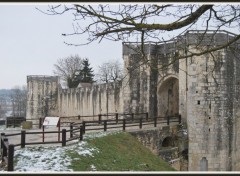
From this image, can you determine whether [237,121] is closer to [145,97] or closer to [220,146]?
[220,146]

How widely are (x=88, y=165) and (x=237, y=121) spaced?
33.7 feet

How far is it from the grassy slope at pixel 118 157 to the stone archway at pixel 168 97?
20.5ft

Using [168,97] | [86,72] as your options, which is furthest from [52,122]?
[86,72]

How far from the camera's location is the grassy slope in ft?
36.1

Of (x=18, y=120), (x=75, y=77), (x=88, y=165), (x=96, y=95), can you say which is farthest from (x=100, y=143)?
(x=75, y=77)

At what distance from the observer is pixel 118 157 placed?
12.7m

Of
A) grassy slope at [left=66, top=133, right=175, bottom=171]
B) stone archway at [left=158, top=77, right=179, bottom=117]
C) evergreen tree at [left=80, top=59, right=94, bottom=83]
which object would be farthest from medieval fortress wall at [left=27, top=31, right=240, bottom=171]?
evergreen tree at [left=80, top=59, right=94, bottom=83]

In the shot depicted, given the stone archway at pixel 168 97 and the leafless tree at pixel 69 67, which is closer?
the stone archway at pixel 168 97

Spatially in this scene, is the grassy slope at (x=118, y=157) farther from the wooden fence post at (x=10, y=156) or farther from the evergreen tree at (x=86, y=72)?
the evergreen tree at (x=86, y=72)

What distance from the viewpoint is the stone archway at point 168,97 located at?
2261 centimetres

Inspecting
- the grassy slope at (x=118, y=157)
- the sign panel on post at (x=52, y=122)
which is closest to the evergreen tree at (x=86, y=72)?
the grassy slope at (x=118, y=157)

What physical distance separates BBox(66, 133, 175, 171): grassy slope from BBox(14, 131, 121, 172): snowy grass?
0.26m

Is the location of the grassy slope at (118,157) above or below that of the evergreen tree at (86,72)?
below

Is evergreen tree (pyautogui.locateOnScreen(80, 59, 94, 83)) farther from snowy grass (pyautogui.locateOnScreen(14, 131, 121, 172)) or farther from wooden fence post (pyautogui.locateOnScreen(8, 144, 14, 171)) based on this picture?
wooden fence post (pyautogui.locateOnScreen(8, 144, 14, 171))
